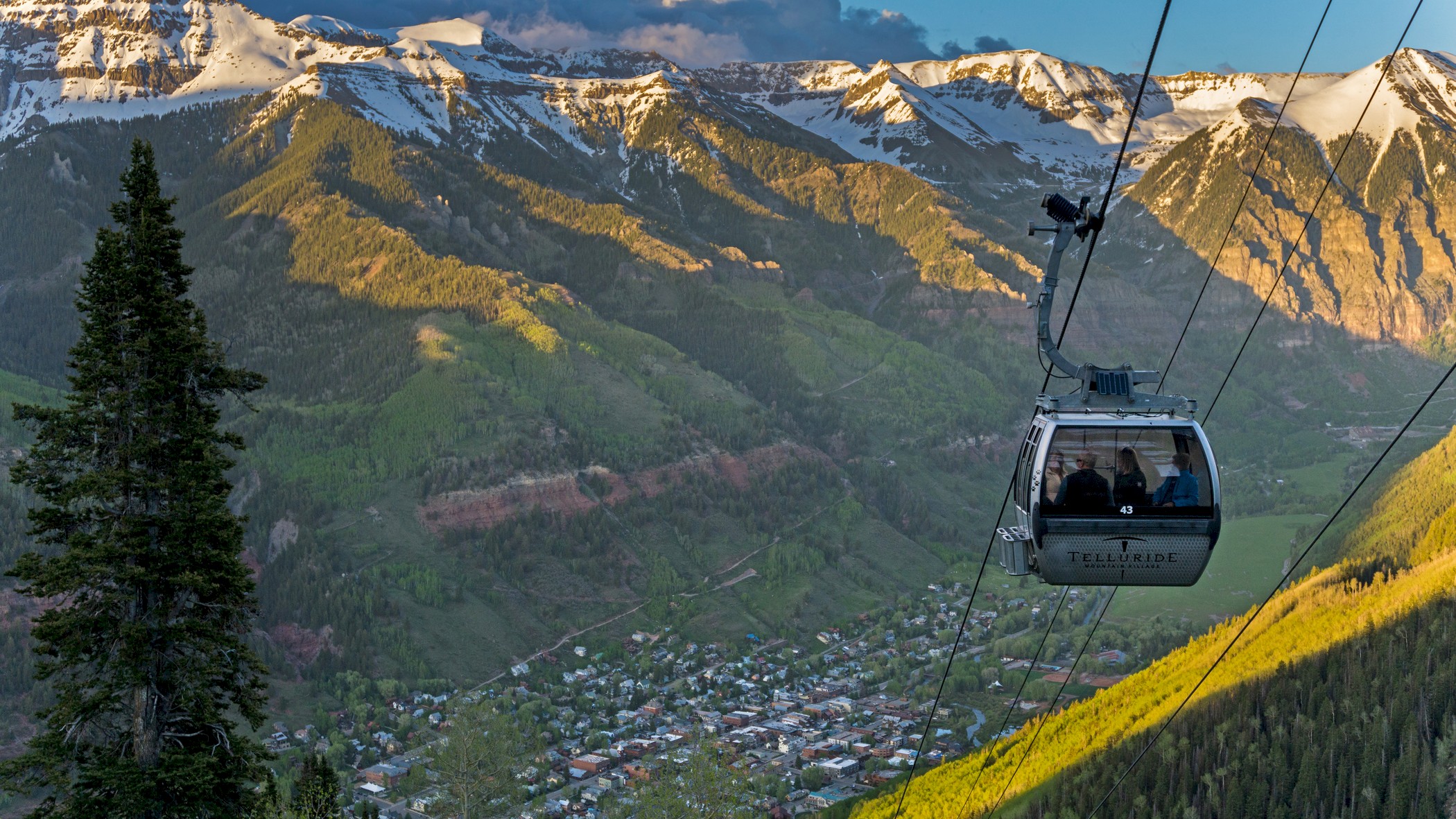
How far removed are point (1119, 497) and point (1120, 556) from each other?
168cm

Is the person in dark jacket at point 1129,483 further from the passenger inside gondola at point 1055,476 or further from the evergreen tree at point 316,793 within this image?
the evergreen tree at point 316,793

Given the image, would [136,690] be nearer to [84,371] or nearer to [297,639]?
[84,371]

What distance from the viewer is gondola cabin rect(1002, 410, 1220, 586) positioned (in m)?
32.6

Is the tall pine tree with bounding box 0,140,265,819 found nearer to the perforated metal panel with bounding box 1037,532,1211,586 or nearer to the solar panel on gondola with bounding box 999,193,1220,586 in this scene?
the solar panel on gondola with bounding box 999,193,1220,586

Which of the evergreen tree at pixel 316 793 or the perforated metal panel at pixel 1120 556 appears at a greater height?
the perforated metal panel at pixel 1120 556

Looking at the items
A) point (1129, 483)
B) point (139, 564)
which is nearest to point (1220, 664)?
point (1129, 483)

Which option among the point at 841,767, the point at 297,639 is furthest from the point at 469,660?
the point at 841,767

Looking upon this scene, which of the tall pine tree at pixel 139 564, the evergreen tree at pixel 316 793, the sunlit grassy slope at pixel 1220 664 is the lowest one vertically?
the sunlit grassy slope at pixel 1220 664

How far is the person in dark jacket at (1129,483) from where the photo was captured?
32844 mm

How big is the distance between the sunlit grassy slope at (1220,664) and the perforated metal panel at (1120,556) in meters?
87.7

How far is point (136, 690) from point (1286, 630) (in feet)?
492

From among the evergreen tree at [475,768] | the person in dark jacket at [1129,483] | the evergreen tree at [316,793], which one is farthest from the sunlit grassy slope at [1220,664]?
the person in dark jacket at [1129,483]

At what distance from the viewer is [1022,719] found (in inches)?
6491

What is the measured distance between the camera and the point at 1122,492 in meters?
32.9
